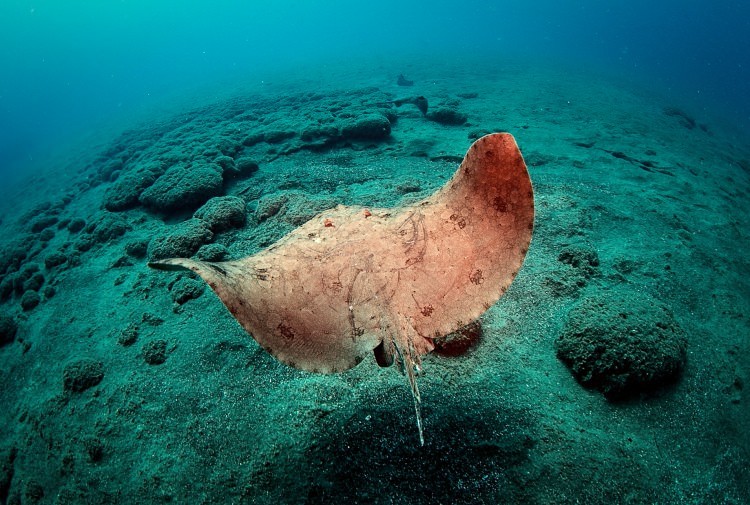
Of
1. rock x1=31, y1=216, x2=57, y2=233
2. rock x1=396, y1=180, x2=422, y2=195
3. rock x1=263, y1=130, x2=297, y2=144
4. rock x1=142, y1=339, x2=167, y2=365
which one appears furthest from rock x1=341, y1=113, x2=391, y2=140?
rock x1=31, y1=216, x2=57, y2=233

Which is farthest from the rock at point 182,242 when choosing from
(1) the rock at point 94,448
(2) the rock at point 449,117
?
(2) the rock at point 449,117

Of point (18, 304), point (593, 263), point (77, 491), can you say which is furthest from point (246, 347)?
point (18, 304)

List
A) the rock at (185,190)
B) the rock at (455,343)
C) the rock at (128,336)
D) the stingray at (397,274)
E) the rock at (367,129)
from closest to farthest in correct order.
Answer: the stingray at (397,274)
the rock at (455,343)
the rock at (128,336)
the rock at (185,190)
the rock at (367,129)

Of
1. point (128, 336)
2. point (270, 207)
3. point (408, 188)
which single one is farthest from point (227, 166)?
point (128, 336)

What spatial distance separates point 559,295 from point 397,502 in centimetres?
321

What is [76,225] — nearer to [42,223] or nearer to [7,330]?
[42,223]

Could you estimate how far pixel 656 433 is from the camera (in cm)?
291

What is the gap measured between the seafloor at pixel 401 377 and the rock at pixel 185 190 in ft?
0.19

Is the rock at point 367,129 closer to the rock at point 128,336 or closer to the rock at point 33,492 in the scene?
the rock at point 128,336

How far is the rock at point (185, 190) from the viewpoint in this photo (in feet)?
25.1

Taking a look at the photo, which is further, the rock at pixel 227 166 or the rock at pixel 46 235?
the rock at pixel 46 235

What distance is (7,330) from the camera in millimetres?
5688

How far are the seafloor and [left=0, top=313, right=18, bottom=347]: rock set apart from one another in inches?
1.3

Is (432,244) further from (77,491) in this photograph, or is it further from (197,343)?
(77,491)
